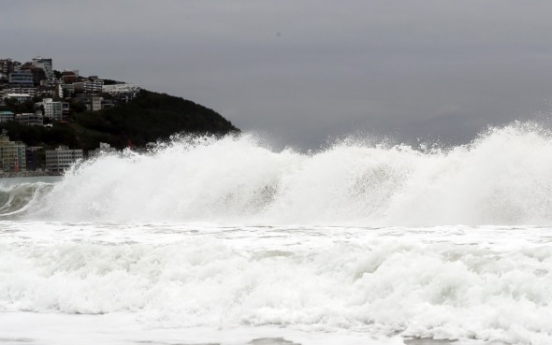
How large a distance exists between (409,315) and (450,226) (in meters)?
5.99

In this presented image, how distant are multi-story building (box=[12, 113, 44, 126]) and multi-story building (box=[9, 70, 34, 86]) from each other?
40452mm

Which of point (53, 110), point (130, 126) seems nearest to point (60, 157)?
point (130, 126)

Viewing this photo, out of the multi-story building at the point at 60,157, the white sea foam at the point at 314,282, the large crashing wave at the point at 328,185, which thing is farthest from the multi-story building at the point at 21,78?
the white sea foam at the point at 314,282

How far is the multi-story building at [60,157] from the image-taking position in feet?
388

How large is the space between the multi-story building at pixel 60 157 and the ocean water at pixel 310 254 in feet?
324

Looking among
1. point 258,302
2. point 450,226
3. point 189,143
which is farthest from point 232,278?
point 189,143

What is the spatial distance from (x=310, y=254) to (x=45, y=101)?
483ft

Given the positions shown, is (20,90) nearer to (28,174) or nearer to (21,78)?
(21,78)

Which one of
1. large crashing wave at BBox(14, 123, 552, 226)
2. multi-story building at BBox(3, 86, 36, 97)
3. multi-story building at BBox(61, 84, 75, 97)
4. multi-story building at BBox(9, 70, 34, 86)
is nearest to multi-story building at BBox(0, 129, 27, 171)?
multi-story building at BBox(3, 86, 36, 97)

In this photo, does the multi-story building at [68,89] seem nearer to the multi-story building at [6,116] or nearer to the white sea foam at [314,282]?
the multi-story building at [6,116]

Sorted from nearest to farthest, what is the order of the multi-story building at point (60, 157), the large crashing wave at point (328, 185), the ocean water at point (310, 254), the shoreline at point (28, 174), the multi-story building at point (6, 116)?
the ocean water at point (310, 254), the large crashing wave at point (328, 185), the shoreline at point (28, 174), the multi-story building at point (60, 157), the multi-story building at point (6, 116)

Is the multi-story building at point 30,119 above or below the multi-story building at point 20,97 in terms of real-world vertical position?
below

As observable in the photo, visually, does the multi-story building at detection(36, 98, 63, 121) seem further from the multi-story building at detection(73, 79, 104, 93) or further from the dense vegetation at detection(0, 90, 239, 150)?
the multi-story building at detection(73, 79, 104, 93)

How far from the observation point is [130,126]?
143 meters
